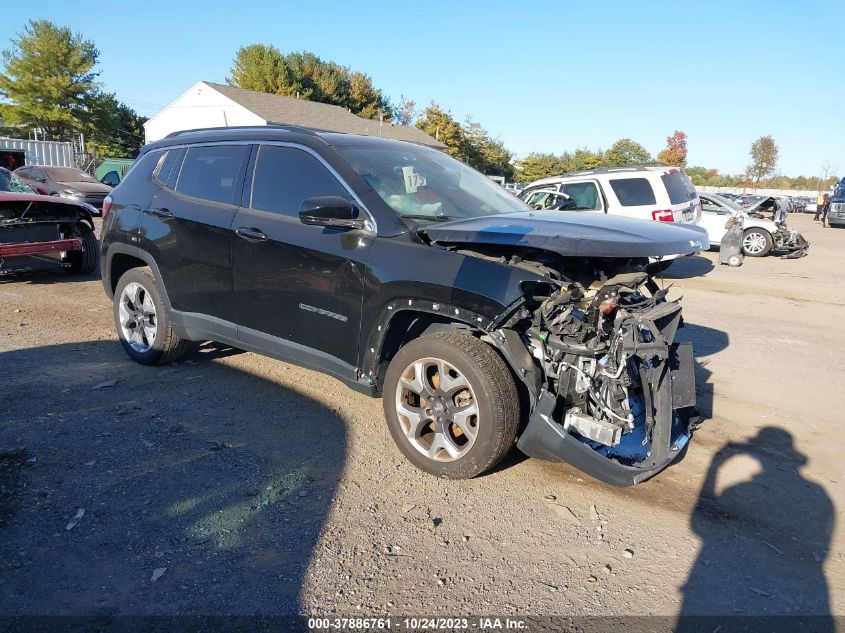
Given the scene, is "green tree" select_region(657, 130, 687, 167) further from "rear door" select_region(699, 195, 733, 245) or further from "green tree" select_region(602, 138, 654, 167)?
"rear door" select_region(699, 195, 733, 245)

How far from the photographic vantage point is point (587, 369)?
3328 millimetres

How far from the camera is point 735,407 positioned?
194 inches

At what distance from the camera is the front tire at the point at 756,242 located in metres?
15.0

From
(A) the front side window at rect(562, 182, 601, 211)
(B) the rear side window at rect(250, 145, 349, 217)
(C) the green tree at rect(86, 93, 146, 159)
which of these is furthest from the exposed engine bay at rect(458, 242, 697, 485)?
(C) the green tree at rect(86, 93, 146, 159)

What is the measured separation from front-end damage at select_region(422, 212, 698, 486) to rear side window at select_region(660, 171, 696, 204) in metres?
7.85

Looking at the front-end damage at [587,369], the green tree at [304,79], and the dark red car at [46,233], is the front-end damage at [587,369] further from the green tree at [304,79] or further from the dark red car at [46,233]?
the green tree at [304,79]

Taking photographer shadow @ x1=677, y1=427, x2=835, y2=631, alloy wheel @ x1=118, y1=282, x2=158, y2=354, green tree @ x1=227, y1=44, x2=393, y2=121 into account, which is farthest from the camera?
green tree @ x1=227, y1=44, x2=393, y2=121

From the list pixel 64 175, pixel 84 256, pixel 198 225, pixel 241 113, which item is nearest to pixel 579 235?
pixel 198 225

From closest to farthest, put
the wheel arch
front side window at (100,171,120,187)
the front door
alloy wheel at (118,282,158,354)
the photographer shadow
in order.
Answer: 1. the photographer shadow
2. the front door
3. the wheel arch
4. alloy wheel at (118,282,158,354)
5. front side window at (100,171,120,187)

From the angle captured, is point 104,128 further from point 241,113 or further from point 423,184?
point 423,184

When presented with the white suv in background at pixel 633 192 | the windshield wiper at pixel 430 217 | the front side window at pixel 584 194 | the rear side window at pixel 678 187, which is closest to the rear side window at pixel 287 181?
the windshield wiper at pixel 430 217

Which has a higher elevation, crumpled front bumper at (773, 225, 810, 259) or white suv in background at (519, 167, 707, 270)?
white suv in background at (519, 167, 707, 270)

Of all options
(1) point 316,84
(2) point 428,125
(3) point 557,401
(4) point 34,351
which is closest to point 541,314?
(3) point 557,401

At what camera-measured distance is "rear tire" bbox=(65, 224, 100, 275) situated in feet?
30.4
